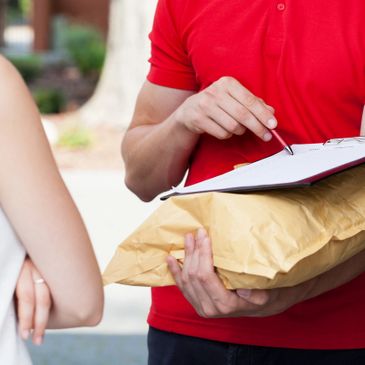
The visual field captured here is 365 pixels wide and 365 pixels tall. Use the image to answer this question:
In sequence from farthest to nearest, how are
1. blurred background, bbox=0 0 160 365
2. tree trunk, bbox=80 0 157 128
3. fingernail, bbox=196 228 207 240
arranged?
tree trunk, bbox=80 0 157 128, blurred background, bbox=0 0 160 365, fingernail, bbox=196 228 207 240

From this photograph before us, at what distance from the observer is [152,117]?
114 inches

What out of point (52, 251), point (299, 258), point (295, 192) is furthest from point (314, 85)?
point (52, 251)

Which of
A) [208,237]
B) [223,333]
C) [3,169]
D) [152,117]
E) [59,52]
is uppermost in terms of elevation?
[3,169]

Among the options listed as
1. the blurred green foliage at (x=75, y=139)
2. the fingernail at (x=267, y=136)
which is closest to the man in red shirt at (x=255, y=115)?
the fingernail at (x=267, y=136)

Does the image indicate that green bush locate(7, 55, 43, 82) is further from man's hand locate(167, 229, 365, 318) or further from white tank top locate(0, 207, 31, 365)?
white tank top locate(0, 207, 31, 365)

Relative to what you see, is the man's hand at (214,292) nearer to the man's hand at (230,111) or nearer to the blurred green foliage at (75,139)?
the man's hand at (230,111)

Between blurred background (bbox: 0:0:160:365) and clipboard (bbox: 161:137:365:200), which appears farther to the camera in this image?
blurred background (bbox: 0:0:160:365)

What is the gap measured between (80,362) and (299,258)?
14.2 feet

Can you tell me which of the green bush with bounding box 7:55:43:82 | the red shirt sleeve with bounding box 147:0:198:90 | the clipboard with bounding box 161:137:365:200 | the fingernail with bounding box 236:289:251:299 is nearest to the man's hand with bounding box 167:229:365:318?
the fingernail with bounding box 236:289:251:299

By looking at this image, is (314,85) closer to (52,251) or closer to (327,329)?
(327,329)

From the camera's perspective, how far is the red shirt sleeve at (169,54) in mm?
2725

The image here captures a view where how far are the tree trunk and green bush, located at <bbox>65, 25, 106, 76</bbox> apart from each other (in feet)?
34.5

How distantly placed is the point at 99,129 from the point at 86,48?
41.4ft

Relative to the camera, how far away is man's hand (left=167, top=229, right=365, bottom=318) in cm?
213
